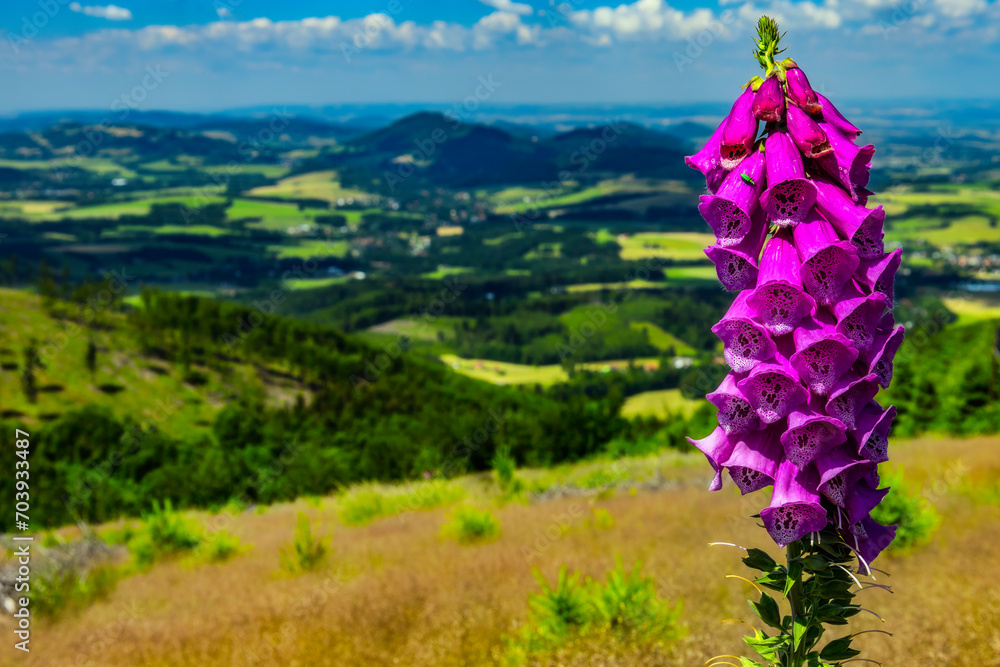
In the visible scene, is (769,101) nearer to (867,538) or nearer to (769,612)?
(867,538)

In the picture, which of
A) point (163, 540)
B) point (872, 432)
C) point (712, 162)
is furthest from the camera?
point (163, 540)

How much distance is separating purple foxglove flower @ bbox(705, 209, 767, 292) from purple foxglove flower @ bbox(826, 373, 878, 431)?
22.6 inches

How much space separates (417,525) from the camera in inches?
581

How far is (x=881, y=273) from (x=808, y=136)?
0.67 m

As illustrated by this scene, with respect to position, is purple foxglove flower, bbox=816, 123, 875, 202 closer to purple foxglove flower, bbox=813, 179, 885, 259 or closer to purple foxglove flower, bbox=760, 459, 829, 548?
purple foxglove flower, bbox=813, 179, 885, 259

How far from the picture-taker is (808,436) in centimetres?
296

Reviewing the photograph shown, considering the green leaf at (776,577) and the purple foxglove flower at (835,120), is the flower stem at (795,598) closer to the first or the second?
the green leaf at (776,577)

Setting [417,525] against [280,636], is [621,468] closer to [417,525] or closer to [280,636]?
[417,525]

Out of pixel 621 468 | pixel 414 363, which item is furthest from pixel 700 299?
pixel 621 468

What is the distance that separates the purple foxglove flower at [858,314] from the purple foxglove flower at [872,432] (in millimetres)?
286

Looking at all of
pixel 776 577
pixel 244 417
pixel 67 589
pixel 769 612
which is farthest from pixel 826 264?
pixel 244 417

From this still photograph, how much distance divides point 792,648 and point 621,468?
2126cm

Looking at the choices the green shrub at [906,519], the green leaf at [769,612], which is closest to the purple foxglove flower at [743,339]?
the green leaf at [769,612]

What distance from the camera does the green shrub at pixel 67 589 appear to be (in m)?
11.1
